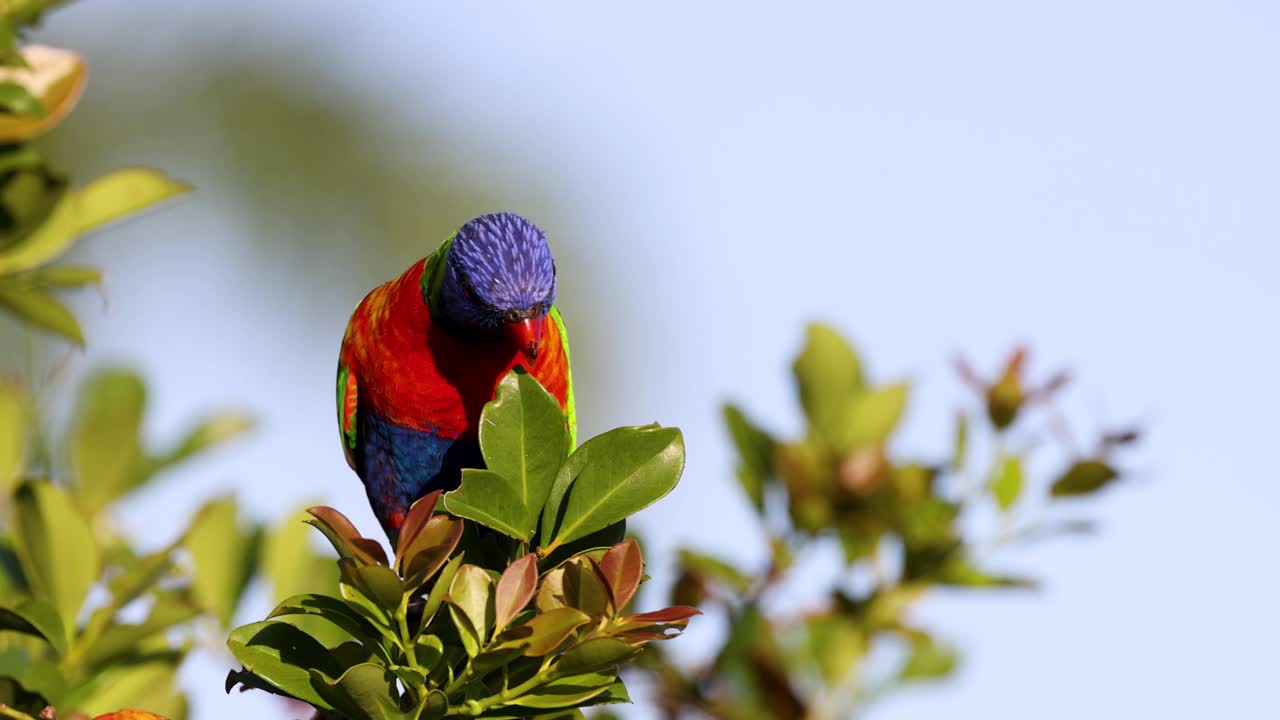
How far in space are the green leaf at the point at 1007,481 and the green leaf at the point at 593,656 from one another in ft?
3.45

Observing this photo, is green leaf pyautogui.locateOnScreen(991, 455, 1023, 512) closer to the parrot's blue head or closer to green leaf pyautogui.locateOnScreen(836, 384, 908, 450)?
green leaf pyautogui.locateOnScreen(836, 384, 908, 450)

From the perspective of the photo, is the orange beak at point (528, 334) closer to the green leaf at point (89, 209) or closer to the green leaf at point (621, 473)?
the green leaf at point (89, 209)

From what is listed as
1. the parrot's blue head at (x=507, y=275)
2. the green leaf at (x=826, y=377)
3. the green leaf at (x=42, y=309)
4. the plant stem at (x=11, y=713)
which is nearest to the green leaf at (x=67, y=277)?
Answer: the green leaf at (x=42, y=309)

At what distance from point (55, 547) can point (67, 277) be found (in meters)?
0.35

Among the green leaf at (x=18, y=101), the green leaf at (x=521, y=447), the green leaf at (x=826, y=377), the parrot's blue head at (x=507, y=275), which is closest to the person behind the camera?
the green leaf at (x=521, y=447)

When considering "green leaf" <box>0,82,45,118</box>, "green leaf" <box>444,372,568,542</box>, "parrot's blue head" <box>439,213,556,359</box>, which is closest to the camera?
"green leaf" <box>444,372,568,542</box>

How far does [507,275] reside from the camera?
1.74 metres

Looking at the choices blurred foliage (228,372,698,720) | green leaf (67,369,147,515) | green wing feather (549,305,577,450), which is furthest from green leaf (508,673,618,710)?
green leaf (67,369,147,515)

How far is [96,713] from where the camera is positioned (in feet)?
5.05

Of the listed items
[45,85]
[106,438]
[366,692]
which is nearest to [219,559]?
[106,438]

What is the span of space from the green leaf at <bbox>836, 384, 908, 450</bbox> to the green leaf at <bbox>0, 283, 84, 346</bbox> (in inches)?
46.7

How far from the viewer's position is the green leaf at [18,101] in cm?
143

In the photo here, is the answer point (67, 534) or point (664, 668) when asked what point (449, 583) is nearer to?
point (67, 534)

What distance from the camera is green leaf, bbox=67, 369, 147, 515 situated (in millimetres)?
1988
